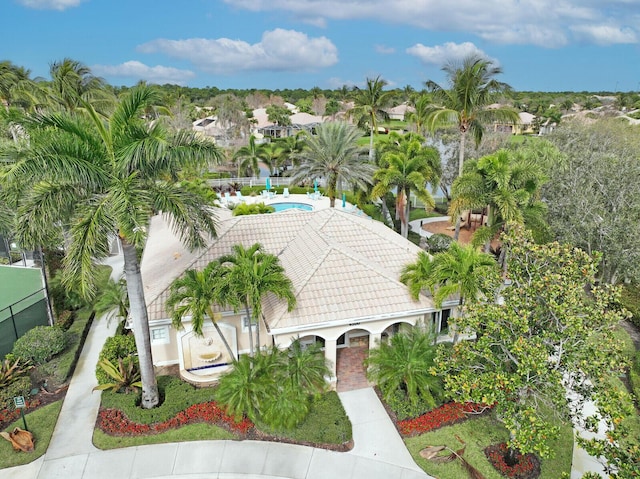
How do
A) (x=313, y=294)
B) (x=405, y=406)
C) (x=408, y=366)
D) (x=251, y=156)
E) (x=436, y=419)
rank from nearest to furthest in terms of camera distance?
1. (x=408, y=366)
2. (x=436, y=419)
3. (x=405, y=406)
4. (x=313, y=294)
5. (x=251, y=156)

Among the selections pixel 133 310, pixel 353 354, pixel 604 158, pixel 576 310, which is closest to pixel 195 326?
pixel 133 310

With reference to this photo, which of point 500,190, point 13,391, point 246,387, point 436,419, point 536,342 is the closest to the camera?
point 536,342

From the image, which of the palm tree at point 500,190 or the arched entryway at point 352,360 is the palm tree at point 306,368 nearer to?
the arched entryway at point 352,360

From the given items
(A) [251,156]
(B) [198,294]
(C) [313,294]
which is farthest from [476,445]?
(A) [251,156]

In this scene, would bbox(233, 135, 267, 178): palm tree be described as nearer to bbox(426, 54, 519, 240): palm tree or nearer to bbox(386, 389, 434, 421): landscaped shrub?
bbox(426, 54, 519, 240): palm tree

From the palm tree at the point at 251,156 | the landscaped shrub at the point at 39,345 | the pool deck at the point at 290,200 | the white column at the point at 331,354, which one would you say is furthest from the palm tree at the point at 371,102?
the landscaped shrub at the point at 39,345

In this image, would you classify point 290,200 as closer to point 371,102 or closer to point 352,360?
point 371,102

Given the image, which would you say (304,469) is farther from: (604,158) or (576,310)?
(604,158)
